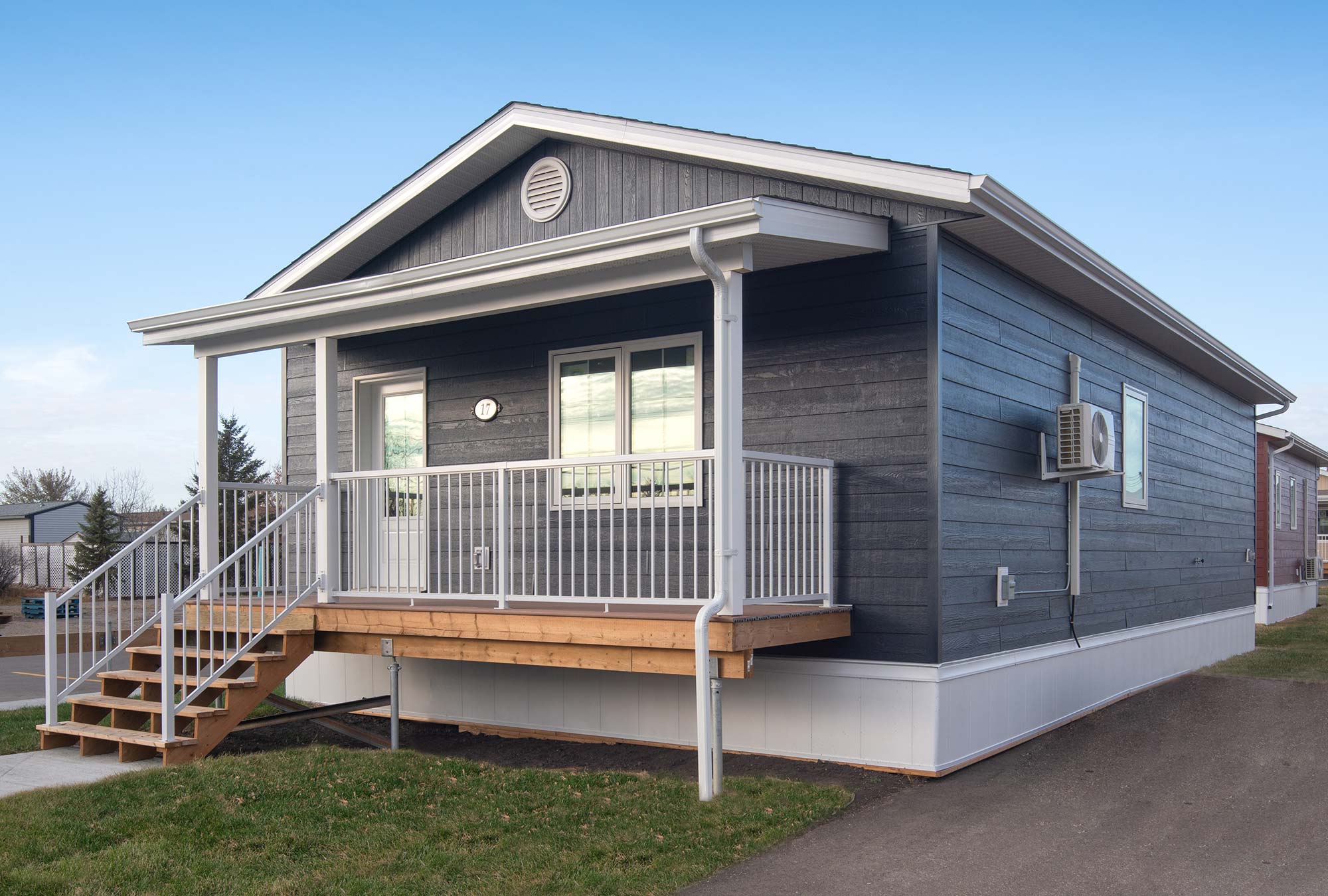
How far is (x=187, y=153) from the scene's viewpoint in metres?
17.7

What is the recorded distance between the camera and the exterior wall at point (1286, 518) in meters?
18.6

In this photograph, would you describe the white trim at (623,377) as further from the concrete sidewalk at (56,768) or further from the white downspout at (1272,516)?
the white downspout at (1272,516)

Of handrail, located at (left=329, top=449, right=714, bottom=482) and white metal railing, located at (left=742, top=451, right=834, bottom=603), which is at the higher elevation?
handrail, located at (left=329, top=449, right=714, bottom=482)

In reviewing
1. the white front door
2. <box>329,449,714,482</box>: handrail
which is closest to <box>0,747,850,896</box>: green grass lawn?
<box>329,449,714,482</box>: handrail

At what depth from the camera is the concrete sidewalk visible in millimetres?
6410

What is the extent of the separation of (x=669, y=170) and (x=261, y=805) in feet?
16.9

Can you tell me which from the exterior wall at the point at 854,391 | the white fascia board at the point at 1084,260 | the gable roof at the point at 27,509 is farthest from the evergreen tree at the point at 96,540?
the white fascia board at the point at 1084,260

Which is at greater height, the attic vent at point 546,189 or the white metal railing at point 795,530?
the attic vent at point 546,189

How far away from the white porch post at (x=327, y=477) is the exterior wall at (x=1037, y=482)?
4274 millimetres

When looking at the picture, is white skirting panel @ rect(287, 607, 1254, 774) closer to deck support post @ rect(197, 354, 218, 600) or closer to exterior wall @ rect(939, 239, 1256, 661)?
exterior wall @ rect(939, 239, 1256, 661)

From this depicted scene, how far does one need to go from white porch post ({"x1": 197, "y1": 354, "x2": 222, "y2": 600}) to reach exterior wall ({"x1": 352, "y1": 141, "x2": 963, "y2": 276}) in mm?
2128

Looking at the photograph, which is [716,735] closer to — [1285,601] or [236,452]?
[1285,601]

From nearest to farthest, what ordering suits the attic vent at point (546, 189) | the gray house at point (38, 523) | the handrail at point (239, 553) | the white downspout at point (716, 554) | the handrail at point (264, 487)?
the white downspout at point (716, 554) → the handrail at point (239, 553) → the handrail at point (264, 487) → the attic vent at point (546, 189) → the gray house at point (38, 523)

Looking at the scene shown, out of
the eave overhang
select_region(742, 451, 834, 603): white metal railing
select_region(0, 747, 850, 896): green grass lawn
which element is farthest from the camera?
the eave overhang
